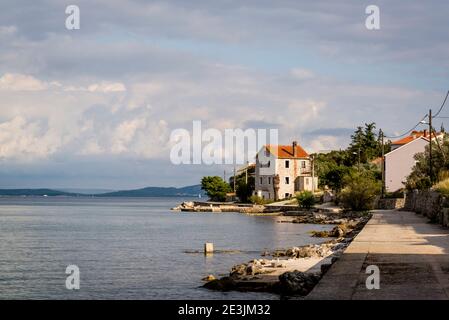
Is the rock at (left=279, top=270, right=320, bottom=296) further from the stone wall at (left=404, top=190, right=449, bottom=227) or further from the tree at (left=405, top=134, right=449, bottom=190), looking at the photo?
the tree at (left=405, top=134, right=449, bottom=190)

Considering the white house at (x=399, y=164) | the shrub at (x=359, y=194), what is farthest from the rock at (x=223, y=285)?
the white house at (x=399, y=164)

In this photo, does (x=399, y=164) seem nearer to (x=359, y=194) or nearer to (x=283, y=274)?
(x=359, y=194)

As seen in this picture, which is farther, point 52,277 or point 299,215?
point 299,215

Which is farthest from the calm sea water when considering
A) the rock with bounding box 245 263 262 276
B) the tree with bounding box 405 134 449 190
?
the tree with bounding box 405 134 449 190

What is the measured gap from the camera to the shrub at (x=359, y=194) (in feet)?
259

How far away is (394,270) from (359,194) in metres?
62.6

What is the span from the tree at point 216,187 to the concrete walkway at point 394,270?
394 feet

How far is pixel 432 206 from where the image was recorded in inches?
1706

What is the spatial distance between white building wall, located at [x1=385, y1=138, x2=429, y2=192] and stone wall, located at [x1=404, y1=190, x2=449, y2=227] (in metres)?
29.6

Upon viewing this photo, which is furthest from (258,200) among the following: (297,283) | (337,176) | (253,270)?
(297,283)
